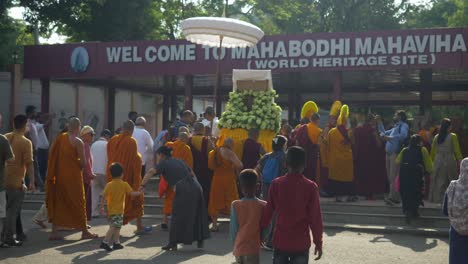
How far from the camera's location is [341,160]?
14719 millimetres

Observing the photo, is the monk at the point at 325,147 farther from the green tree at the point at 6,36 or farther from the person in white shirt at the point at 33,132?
the green tree at the point at 6,36

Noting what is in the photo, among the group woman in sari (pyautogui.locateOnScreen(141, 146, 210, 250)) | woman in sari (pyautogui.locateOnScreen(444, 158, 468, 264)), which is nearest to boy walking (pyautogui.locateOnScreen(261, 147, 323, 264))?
woman in sari (pyautogui.locateOnScreen(444, 158, 468, 264))

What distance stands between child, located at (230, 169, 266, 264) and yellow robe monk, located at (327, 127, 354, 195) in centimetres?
783

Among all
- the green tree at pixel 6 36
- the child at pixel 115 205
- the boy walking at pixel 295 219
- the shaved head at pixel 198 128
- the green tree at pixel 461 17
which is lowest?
the child at pixel 115 205

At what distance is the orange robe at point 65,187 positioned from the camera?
36.4 ft

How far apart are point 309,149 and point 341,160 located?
82cm

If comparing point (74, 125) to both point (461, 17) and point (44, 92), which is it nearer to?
point (44, 92)

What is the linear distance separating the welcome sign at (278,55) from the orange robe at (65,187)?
8017 mm

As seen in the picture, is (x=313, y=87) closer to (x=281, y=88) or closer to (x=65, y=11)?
(x=281, y=88)

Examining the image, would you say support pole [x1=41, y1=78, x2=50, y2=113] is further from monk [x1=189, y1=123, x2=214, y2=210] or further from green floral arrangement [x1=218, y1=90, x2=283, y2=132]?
monk [x1=189, y1=123, x2=214, y2=210]

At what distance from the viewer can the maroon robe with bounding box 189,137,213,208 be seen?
12.5 m

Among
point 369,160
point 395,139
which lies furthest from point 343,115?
point 369,160

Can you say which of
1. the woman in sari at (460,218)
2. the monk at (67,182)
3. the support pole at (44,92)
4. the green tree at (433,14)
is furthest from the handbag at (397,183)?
the green tree at (433,14)

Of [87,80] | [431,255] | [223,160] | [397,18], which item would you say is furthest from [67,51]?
[397,18]
